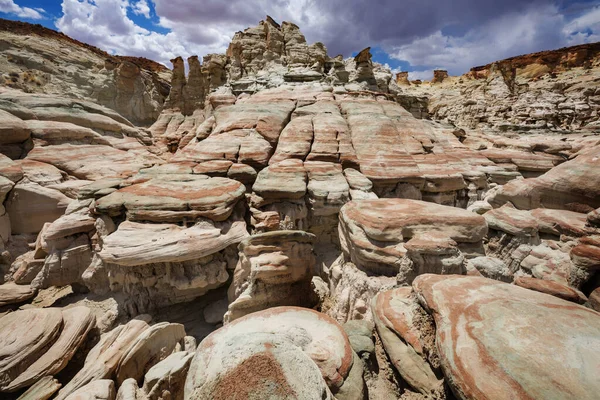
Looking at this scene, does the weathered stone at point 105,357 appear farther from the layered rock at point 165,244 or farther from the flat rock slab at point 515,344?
the flat rock slab at point 515,344

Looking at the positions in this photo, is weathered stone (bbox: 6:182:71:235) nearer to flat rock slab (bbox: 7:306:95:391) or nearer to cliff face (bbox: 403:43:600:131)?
flat rock slab (bbox: 7:306:95:391)

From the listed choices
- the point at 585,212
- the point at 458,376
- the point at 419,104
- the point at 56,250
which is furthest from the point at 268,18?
the point at 458,376

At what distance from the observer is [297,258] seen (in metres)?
5.86

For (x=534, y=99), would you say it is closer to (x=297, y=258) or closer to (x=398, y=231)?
(x=398, y=231)

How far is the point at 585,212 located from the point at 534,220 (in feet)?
4.33

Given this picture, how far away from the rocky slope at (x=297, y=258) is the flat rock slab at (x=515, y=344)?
0.02 metres

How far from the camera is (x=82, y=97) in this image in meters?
20.0

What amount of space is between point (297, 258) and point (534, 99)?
23447 mm

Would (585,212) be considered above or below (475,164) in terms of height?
below

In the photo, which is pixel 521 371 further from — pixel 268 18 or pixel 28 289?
pixel 268 18

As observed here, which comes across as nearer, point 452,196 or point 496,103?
point 452,196

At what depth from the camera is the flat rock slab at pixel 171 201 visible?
5.85 metres

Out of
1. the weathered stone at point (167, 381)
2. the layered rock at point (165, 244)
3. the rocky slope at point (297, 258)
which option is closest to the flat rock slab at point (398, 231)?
the rocky slope at point (297, 258)

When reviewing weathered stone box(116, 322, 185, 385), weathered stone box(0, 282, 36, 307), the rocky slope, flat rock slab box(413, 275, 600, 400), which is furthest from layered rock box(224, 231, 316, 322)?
weathered stone box(0, 282, 36, 307)
